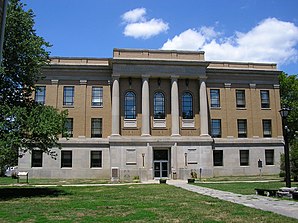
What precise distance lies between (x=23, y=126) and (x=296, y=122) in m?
43.1

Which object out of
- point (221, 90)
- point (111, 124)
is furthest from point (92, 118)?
point (221, 90)

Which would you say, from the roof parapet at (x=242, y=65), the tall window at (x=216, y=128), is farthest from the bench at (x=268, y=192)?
the roof parapet at (x=242, y=65)

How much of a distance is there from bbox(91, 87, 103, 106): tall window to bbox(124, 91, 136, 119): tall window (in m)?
3.19

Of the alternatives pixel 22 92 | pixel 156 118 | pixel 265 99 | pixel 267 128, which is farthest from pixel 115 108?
pixel 267 128

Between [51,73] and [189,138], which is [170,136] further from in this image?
[51,73]

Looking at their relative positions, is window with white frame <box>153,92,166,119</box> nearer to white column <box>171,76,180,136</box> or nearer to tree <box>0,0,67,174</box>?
white column <box>171,76,180,136</box>

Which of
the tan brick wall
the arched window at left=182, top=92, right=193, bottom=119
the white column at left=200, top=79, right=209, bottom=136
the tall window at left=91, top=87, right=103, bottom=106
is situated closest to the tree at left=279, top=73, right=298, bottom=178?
the tan brick wall

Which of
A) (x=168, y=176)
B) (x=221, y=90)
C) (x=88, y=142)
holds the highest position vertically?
(x=221, y=90)

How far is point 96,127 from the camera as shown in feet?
137

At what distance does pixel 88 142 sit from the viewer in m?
40.6

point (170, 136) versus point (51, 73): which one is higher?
point (51, 73)

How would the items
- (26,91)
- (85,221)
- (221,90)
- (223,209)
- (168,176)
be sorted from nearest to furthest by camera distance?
(85,221)
(223,209)
(26,91)
(168,176)
(221,90)

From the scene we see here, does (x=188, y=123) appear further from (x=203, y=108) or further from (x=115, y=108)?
(x=115, y=108)

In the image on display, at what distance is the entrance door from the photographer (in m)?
40.6
